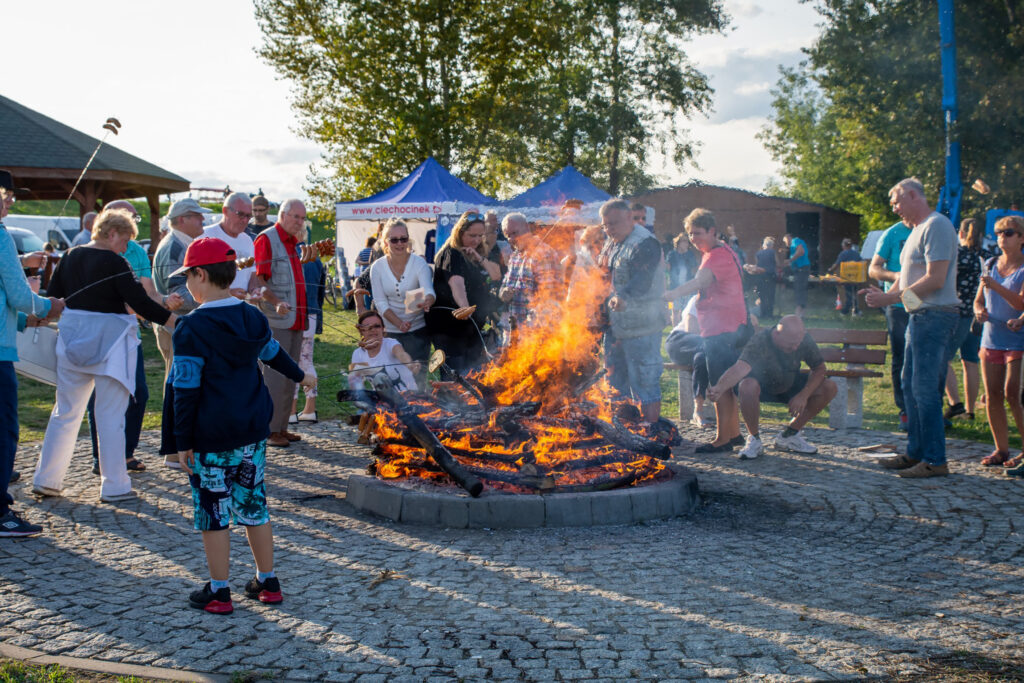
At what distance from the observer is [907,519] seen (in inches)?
243

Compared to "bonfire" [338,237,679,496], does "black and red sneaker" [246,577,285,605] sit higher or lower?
lower

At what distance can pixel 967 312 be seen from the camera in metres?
9.45

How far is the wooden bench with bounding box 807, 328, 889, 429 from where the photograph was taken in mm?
9664

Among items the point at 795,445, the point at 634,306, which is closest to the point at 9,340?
the point at 634,306

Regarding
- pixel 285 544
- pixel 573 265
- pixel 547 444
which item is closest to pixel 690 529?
pixel 547 444

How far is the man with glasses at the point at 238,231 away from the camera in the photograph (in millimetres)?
7676

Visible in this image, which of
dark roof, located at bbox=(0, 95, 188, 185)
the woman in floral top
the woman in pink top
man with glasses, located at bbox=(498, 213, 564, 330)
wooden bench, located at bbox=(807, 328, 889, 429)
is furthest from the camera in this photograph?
dark roof, located at bbox=(0, 95, 188, 185)

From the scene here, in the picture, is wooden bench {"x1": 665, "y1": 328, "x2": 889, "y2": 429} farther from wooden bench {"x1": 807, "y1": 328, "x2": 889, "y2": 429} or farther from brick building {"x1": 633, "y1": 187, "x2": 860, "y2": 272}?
brick building {"x1": 633, "y1": 187, "x2": 860, "y2": 272}

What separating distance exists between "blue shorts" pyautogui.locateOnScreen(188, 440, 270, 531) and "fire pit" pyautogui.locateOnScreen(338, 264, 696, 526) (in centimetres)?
169

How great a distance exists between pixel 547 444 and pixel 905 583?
2633mm

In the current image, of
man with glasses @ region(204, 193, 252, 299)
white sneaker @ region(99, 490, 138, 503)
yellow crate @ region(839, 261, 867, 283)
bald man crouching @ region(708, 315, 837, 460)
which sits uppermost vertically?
yellow crate @ region(839, 261, 867, 283)

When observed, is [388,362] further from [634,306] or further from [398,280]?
[634,306]

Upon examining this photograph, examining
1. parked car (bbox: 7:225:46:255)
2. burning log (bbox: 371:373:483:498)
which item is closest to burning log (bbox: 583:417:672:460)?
burning log (bbox: 371:373:483:498)

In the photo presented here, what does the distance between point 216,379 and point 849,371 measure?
7.36 m
